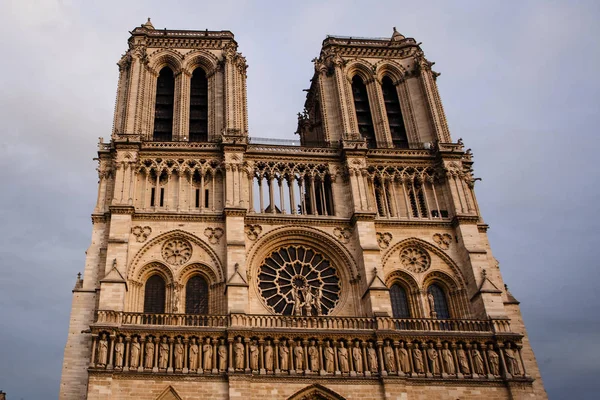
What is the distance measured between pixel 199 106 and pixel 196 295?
453 inches

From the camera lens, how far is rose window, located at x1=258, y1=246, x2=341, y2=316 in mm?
27234

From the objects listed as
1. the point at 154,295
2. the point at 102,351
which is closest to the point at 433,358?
the point at 154,295

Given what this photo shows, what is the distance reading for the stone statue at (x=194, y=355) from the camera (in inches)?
928

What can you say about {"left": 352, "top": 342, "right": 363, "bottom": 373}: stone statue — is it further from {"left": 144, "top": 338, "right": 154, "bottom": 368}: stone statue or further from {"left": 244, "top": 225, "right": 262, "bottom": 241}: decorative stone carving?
{"left": 144, "top": 338, "right": 154, "bottom": 368}: stone statue

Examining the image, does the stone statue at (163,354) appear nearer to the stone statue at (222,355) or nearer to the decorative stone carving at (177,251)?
the stone statue at (222,355)

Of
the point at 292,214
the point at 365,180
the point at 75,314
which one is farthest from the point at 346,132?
the point at 75,314

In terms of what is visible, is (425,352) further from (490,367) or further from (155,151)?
(155,151)

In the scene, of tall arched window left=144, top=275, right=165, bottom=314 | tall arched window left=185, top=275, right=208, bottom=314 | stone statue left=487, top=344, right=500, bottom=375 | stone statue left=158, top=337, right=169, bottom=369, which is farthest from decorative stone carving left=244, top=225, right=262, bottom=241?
stone statue left=487, top=344, right=500, bottom=375

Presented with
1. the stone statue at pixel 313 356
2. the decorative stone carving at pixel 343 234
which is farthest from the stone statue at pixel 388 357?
the decorative stone carving at pixel 343 234

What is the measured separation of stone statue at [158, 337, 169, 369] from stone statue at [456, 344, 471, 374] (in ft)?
38.3

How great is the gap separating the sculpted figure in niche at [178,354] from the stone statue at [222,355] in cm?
143

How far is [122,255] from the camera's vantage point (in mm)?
26062

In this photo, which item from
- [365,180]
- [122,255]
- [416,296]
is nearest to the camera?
[122,255]

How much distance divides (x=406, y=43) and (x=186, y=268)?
63.5 feet
